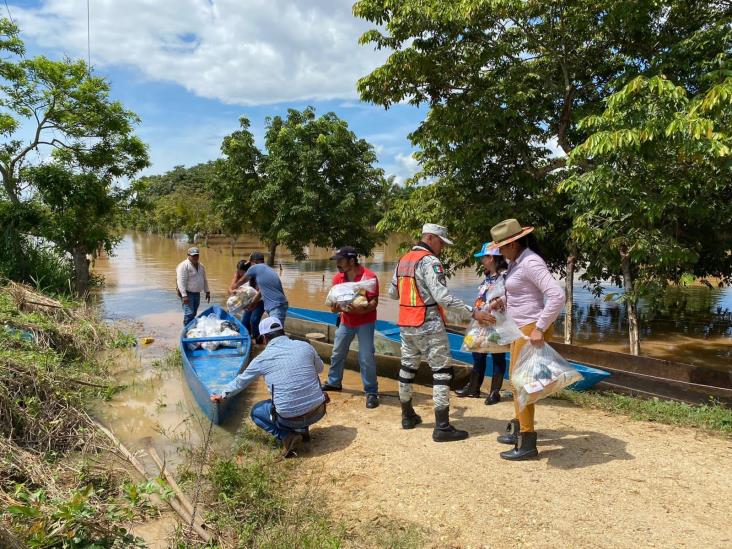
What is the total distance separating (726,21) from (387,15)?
5.05 metres

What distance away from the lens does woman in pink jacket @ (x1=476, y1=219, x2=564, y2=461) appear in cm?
375

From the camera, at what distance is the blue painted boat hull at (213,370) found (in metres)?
5.38

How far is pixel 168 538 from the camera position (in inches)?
126

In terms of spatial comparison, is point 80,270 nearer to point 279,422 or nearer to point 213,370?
point 213,370

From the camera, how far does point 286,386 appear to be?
14.1 ft

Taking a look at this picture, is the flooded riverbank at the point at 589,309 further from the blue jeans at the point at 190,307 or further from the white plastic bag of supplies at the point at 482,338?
the white plastic bag of supplies at the point at 482,338

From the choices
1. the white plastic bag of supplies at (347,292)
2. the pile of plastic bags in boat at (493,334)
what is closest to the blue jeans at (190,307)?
the white plastic bag of supplies at (347,292)

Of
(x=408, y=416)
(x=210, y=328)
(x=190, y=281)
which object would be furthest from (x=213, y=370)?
(x=408, y=416)

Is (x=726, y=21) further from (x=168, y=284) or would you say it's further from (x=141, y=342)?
(x=168, y=284)

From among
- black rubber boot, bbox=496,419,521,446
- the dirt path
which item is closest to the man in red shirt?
the dirt path

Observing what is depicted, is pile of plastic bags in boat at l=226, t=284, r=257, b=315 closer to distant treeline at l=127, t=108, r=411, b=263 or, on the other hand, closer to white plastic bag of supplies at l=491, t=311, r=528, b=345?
white plastic bag of supplies at l=491, t=311, r=528, b=345

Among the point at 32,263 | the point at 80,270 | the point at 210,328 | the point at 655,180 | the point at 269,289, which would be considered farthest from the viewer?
the point at 80,270

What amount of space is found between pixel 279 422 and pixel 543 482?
86.3 inches

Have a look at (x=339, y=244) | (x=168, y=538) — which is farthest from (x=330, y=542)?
(x=339, y=244)
